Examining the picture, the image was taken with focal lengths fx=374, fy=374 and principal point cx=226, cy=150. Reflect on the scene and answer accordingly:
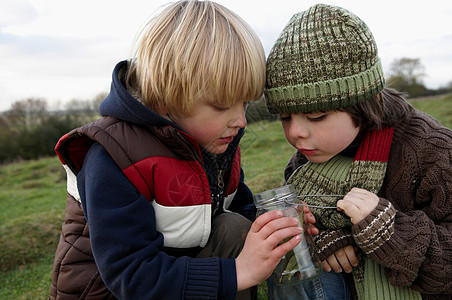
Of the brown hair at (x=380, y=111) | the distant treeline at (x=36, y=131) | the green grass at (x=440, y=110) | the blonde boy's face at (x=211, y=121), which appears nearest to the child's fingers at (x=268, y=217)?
the blonde boy's face at (x=211, y=121)

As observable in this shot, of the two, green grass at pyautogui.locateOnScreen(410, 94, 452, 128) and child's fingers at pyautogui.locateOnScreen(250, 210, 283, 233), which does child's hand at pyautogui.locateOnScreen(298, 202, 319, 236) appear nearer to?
child's fingers at pyautogui.locateOnScreen(250, 210, 283, 233)

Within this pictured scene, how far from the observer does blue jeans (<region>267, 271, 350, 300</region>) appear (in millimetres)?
2146

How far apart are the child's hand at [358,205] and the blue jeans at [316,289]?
0.51m

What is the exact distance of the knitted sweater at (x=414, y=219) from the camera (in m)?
1.85

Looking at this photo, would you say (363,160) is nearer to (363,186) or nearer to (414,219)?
(363,186)

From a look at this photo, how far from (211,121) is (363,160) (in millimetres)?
913

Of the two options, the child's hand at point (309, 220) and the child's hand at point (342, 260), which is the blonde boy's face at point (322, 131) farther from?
the child's hand at point (342, 260)

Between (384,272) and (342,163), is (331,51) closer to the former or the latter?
(342,163)

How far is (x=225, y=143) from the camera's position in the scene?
209 cm

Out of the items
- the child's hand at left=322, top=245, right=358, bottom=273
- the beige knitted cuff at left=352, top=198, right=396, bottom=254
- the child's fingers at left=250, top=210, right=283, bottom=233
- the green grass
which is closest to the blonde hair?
the child's fingers at left=250, top=210, right=283, bottom=233

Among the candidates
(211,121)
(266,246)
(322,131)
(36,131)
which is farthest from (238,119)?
(36,131)

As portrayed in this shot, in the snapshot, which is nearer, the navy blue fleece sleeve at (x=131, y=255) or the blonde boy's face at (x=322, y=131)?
the navy blue fleece sleeve at (x=131, y=255)

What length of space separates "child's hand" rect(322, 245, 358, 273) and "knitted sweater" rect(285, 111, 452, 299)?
0.06m

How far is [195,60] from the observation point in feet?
5.99
